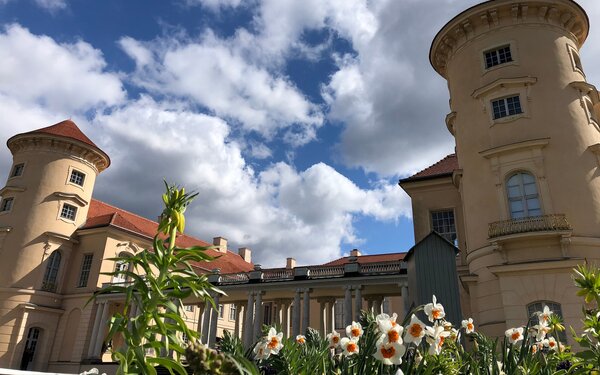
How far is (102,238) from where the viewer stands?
3356cm

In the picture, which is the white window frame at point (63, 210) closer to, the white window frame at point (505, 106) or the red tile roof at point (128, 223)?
the red tile roof at point (128, 223)

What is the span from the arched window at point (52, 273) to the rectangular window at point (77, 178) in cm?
597

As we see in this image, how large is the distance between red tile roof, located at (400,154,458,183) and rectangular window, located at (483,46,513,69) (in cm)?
609

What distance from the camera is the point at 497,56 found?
1891cm

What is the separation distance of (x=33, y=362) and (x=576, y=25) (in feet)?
134

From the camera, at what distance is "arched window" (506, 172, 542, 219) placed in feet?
53.7

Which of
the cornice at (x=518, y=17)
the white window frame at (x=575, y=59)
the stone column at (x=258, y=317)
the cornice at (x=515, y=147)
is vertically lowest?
the stone column at (x=258, y=317)

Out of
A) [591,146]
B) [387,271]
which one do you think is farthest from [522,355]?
[387,271]

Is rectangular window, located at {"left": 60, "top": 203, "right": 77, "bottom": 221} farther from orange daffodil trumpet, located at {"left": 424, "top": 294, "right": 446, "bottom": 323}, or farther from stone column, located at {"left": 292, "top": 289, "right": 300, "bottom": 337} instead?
orange daffodil trumpet, located at {"left": 424, "top": 294, "right": 446, "bottom": 323}

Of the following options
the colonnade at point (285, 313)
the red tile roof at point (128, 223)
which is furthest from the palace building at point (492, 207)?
the red tile roof at point (128, 223)

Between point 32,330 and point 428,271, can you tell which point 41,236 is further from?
point 428,271

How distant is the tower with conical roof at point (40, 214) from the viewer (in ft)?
101

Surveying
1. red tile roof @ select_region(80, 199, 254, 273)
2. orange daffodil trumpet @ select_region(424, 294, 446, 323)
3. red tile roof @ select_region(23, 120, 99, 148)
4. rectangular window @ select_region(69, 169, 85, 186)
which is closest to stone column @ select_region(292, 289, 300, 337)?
red tile roof @ select_region(80, 199, 254, 273)

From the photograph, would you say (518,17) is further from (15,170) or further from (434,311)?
(15,170)
